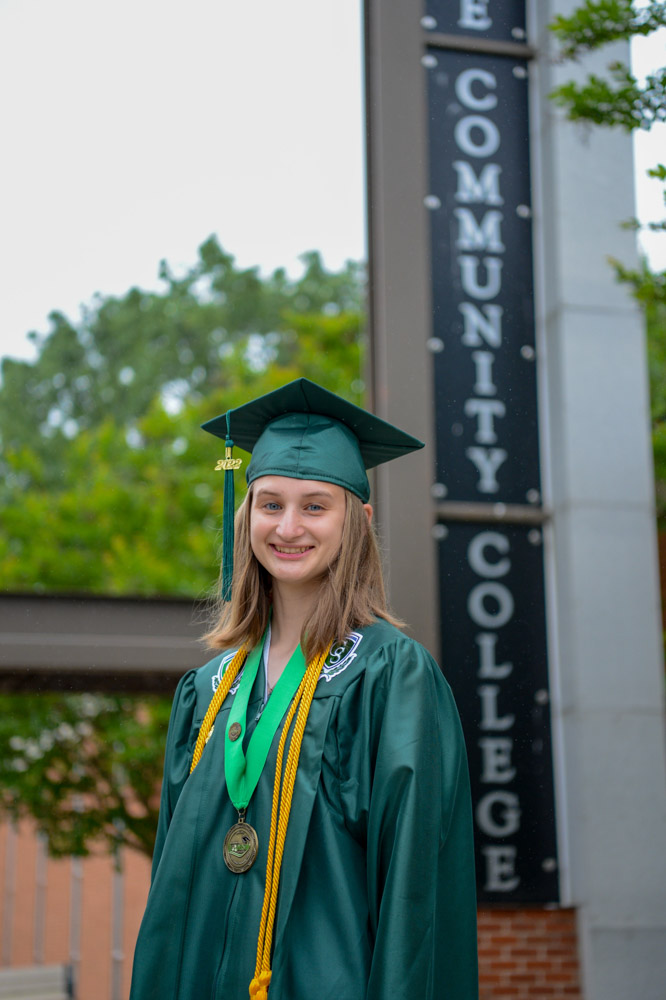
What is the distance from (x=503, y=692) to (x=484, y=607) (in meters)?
0.42

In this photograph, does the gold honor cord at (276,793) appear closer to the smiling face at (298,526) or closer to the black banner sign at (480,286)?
the smiling face at (298,526)

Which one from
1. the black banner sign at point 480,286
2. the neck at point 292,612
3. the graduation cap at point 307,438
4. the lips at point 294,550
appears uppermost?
the black banner sign at point 480,286

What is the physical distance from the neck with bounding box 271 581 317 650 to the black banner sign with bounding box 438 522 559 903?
2.69m

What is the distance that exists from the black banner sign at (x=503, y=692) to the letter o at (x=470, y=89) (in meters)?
2.22

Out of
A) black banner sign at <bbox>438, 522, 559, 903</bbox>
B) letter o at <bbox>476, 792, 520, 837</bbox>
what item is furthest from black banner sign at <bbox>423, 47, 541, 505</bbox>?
letter o at <bbox>476, 792, 520, 837</bbox>

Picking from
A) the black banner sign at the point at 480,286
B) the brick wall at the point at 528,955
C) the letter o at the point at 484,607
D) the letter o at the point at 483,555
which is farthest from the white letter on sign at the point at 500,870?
the black banner sign at the point at 480,286

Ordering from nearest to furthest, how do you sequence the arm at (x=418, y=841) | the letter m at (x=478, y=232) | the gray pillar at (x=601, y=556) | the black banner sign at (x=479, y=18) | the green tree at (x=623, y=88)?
the arm at (x=418, y=841)
the green tree at (x=623, y=88)
the gray pillar at (x=601, y=556)
the letter m at (x=478, y=232)
the black banner sign at (x=479, y=18)

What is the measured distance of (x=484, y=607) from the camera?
529 centimetres

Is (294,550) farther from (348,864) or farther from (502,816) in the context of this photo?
(502,816)

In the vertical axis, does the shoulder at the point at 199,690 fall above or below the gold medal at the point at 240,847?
above

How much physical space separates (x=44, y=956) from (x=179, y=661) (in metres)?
16.3

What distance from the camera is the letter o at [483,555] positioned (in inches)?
210

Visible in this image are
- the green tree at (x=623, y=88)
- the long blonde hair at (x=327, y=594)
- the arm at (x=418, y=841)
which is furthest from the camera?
the green tree at (x=623, y=88)

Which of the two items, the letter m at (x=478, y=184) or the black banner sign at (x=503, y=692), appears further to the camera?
the letter m at (x=478, y=184)
